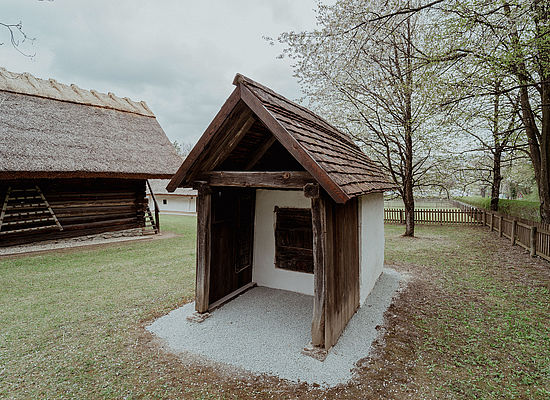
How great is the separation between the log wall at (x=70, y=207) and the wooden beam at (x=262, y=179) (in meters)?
9.00

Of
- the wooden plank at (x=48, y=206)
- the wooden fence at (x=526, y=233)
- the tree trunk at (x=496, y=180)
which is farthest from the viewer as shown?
the tree trunk at (x=496, y=180)

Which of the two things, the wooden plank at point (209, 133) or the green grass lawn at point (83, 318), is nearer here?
the green grass lawn at point (83, 318)

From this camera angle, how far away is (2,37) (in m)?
3.27

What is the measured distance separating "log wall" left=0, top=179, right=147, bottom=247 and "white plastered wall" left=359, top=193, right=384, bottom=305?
33.9 ft

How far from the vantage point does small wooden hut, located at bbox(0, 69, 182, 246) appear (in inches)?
360

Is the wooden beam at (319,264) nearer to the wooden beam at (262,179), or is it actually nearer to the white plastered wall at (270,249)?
the wooden beam at (262,179)

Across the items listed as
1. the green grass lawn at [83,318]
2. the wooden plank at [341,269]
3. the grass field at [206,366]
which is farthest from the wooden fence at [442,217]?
the wooden plank at [341,269]

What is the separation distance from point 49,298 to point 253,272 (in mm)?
4050

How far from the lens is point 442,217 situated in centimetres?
1792

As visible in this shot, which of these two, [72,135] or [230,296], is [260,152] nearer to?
[230,296]

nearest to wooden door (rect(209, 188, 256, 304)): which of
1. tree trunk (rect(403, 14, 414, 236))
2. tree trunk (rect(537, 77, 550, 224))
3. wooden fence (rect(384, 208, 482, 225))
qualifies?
tree trunk (rect(537, 77, 550, 224))

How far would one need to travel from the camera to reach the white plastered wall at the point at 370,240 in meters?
5.42

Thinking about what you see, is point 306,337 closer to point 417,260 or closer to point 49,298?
point 49,298

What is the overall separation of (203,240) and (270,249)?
1914mm
